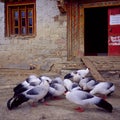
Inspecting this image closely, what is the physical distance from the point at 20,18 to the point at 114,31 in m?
4.26

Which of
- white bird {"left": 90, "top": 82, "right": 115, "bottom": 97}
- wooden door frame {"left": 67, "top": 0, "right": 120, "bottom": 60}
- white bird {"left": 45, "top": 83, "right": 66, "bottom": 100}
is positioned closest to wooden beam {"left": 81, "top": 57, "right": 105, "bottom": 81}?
wooden door frame {"left": 67, "top": 0, "right": 120, "bottom": 60}

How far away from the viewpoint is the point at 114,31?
1227 centimetres

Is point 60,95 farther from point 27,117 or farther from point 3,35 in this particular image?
point 3,35

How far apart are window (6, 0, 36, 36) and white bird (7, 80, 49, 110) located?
7.20 m

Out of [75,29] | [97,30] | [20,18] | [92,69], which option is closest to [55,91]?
[92,69]

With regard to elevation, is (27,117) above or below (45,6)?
below

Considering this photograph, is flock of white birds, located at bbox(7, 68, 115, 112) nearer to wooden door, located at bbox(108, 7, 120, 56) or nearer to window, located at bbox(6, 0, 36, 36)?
wooden door, located at bbox(108, 7, 120, 56)

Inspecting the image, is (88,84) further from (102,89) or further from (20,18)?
(20,18)

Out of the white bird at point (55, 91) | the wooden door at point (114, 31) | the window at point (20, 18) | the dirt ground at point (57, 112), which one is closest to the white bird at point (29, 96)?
the dirt ground at point (57, 112)

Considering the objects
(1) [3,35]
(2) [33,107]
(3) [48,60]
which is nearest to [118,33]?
(3) [48,60]

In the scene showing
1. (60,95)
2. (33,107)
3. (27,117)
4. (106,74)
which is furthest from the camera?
(106,74)

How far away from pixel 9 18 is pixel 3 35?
2.68ft

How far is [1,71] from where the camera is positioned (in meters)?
13.1

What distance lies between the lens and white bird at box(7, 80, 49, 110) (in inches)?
239
